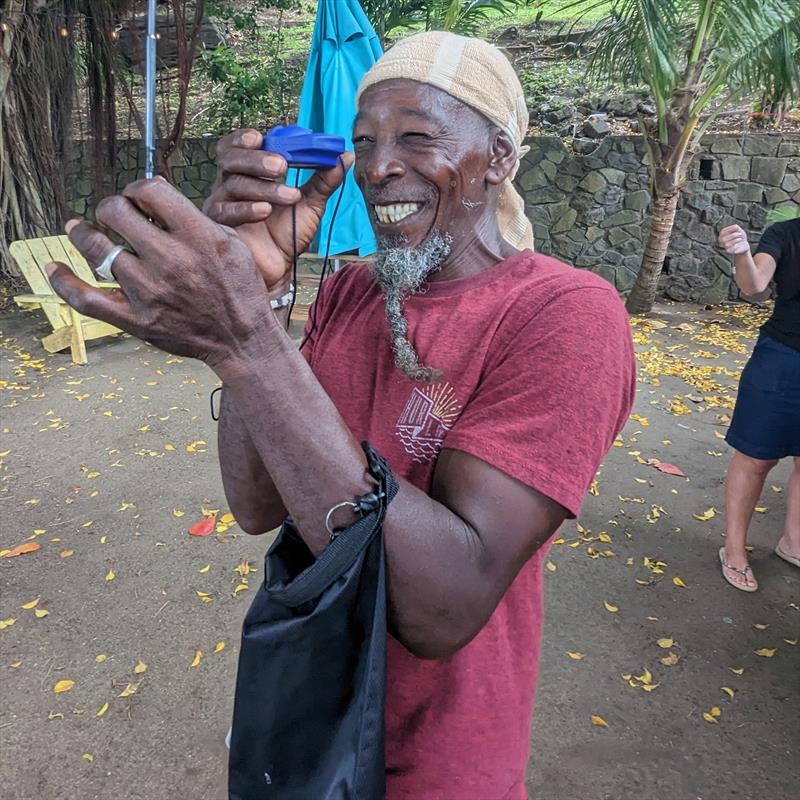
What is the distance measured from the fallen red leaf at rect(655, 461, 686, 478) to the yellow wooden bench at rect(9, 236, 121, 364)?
468 cm

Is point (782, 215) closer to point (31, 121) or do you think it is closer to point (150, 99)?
point (150, 99)

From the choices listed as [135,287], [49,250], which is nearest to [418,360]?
[135,287]

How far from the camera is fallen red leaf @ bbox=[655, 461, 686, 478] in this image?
14.7 feet

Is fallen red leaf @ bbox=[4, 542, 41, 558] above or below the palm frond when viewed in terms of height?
below

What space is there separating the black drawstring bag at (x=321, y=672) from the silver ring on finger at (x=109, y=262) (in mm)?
386

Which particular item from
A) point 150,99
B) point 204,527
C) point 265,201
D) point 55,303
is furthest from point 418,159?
point 55,303

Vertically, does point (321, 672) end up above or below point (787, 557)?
above

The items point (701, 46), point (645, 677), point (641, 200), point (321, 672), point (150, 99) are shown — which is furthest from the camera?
point (641, 200)

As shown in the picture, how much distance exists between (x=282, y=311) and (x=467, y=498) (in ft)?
1.43

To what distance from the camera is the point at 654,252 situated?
7.66 m

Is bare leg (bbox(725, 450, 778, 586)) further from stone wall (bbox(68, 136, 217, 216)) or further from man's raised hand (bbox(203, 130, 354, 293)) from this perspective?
stone wall (bbox(68, 136, 217, 216))

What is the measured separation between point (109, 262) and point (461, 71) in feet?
2.52

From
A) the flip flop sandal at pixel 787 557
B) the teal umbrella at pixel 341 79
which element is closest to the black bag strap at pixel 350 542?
the flip flop sandal at pixel 787 557

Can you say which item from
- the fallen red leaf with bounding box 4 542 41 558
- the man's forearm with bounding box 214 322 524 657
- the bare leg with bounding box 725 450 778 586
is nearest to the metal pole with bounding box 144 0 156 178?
the man's forearm with bounding box 214 322 524 657
